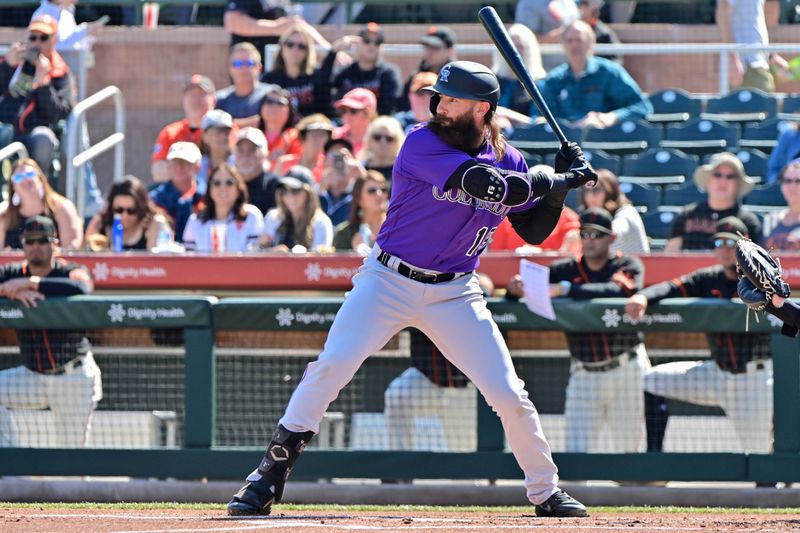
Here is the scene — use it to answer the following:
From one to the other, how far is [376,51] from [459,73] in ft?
18.8

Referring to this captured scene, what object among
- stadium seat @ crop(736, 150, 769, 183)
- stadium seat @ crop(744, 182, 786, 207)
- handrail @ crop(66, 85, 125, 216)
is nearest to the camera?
stadium seat @ crop(744, 182, 786, 207)

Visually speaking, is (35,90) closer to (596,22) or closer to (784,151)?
(596,22)

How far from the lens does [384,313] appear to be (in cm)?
538

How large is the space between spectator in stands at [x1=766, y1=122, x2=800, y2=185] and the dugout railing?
9.40 feet

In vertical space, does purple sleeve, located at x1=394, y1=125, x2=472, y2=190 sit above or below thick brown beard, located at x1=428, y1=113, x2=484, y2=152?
below

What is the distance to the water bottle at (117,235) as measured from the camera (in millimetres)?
8383

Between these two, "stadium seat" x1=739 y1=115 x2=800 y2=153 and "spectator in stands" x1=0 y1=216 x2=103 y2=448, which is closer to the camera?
"spectator in stands" x1=0 y1=216 x2=103 y2=448

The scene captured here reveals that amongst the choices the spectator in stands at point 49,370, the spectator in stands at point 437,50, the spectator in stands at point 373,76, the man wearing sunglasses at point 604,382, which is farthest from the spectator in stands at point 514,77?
the spectator in stands at point 49,370

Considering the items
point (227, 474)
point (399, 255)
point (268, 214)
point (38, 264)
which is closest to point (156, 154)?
point (268, 214)

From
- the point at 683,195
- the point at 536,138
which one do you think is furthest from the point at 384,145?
the point at 683,195

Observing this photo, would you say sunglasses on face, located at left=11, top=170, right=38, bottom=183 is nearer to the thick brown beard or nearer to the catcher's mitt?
the thick brown beard

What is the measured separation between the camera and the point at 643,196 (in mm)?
9750

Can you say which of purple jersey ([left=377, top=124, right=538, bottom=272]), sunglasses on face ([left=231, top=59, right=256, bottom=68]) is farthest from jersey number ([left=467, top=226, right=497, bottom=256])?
sunglasses on face ([left=231, top=59, right=256, bottom=68])

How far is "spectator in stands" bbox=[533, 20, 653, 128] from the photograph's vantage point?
10484mm
